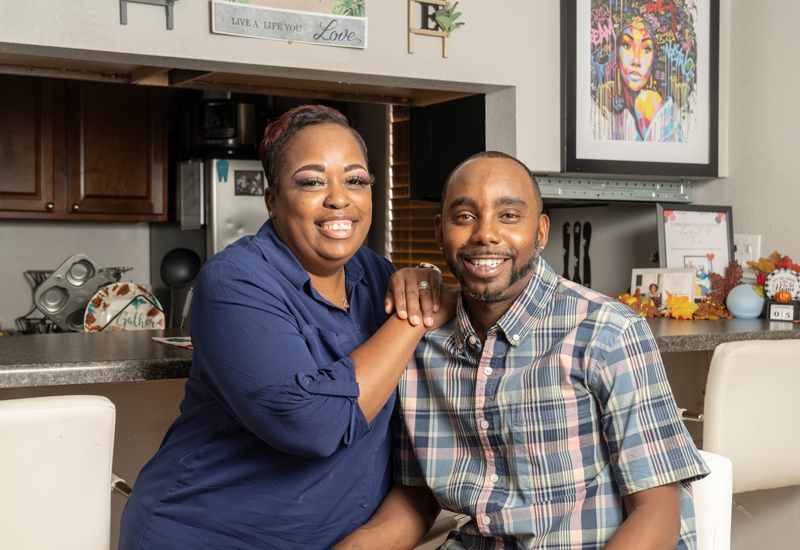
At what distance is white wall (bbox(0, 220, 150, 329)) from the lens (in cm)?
396

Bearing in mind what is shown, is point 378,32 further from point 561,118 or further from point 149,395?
point 149,395

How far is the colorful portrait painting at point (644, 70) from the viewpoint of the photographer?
7.73 ft

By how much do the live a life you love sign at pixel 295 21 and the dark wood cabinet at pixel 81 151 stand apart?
2.38m

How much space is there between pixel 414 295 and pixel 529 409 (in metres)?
0.27

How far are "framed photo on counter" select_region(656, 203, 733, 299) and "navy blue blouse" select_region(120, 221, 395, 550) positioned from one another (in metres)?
1.54

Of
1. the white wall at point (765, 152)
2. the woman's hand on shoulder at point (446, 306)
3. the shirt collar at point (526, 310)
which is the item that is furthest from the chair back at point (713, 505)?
the white wall at point (765, 152)

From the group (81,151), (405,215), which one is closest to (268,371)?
(405,215)

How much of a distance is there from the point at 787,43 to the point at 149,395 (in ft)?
7.15

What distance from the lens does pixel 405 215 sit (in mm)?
3633

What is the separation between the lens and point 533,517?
3.63ft

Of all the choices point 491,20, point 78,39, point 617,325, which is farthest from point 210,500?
point 491,20

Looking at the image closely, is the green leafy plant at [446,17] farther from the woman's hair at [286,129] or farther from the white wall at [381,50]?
the woman's hair at [286,129]

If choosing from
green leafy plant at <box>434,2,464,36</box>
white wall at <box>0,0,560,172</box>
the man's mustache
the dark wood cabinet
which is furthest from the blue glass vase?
the dark wood cabinet

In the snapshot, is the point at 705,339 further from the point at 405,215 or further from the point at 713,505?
the point at 405,215
